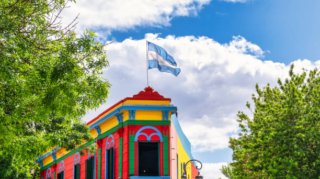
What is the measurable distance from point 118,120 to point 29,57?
13.2 meters

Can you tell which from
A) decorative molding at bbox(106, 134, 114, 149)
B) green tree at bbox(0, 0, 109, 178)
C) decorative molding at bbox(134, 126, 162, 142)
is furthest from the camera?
decorative molding at bbox(106, 134, 114, 149)

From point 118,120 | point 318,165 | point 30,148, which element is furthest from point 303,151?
point 30,148

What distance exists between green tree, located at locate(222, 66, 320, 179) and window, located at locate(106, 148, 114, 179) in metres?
8.02

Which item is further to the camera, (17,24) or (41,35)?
(41,35)

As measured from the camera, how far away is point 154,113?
25.2 metres

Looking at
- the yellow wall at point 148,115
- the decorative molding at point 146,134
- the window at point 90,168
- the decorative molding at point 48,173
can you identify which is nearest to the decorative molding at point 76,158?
the window at point 90,168

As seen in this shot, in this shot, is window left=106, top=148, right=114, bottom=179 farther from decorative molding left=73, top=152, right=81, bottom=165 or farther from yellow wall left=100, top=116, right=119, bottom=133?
decorative molding left=73, top=152, right=81, bottom=165

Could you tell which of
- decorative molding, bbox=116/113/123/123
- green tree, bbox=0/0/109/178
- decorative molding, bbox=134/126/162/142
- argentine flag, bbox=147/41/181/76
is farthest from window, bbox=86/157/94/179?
green tree, bbox=0/0/109/178

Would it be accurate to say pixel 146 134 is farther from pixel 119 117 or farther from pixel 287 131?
pixel 287 131

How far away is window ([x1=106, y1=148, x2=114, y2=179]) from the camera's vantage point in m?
26.2

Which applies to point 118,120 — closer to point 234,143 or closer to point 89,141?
point 89,141

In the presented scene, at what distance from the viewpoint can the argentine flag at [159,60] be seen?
88.5 ft

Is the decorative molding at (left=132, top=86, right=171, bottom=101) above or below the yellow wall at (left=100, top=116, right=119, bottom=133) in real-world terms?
above

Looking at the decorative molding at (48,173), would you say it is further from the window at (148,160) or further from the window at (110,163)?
the window at (148,160)
